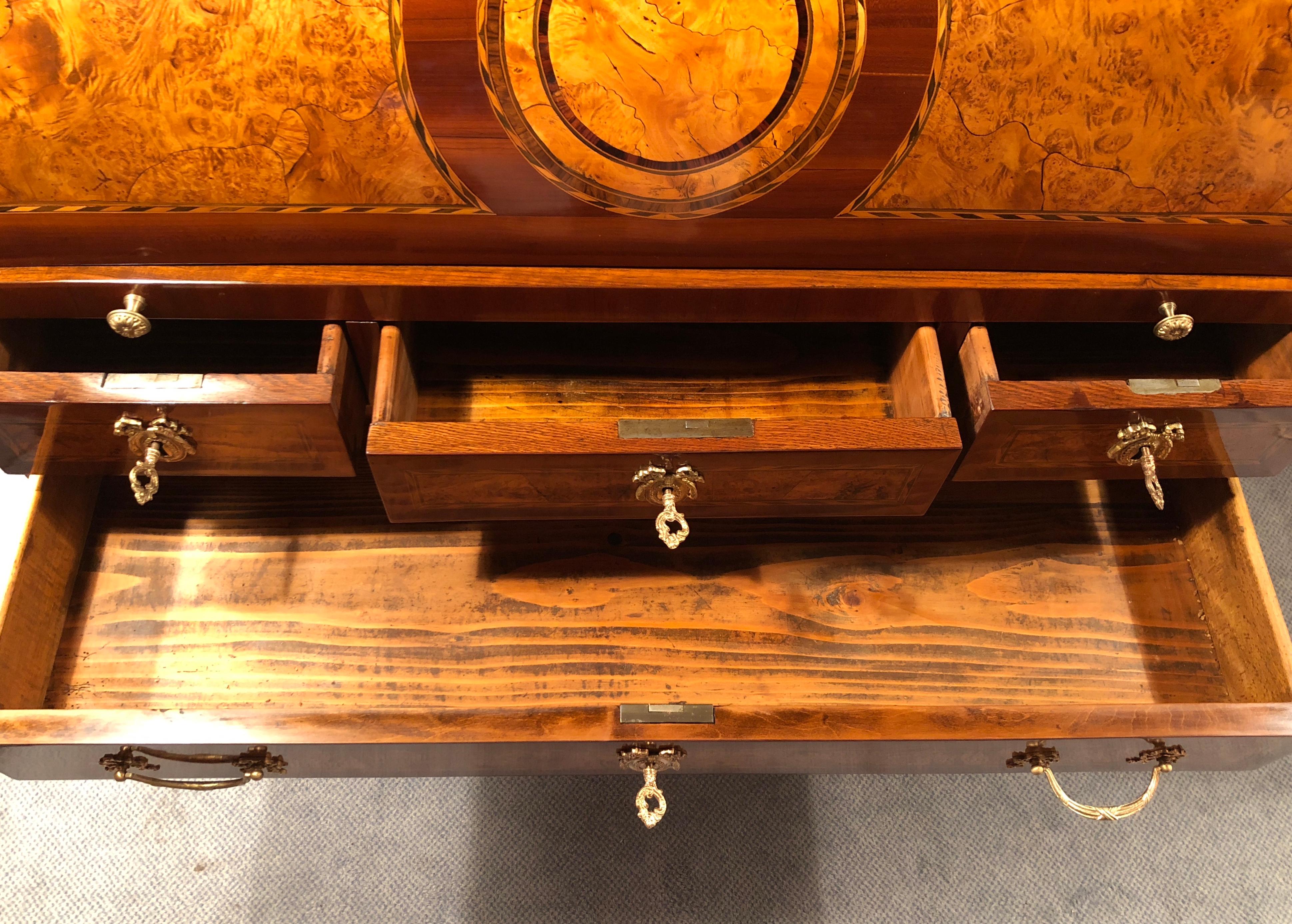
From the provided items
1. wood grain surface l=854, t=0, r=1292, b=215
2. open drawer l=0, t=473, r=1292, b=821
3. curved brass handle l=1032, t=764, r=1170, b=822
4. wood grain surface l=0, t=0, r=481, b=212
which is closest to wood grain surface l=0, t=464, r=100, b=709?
open drawer l=0, t=473, r=1292, b=821

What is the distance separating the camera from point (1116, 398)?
0.72 m

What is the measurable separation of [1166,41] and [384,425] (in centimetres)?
67

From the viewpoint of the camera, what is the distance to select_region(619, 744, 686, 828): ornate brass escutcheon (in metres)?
0.74

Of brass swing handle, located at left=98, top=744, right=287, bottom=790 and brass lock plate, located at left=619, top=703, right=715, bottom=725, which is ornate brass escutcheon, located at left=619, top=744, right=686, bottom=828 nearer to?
brass lock plate, located at left=619, top=703, right=715, bottom=725

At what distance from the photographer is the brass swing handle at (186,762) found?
725 millimetres

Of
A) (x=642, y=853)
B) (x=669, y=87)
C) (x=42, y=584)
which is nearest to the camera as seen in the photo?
(x=669, y=87)

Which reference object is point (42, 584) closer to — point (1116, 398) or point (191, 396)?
point (191, 396)

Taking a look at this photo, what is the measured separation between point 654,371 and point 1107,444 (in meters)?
0.44

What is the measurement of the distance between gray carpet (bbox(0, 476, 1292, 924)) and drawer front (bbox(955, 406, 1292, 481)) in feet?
1.90

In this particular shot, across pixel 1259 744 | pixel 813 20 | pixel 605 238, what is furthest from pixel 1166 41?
pixel 1259 744

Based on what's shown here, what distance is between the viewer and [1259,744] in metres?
0.75

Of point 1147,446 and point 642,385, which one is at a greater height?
point 642,385

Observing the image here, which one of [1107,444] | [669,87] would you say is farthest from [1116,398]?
[669,87]

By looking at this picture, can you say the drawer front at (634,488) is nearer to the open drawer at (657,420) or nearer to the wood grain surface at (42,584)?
the open drawer at (657,420)
